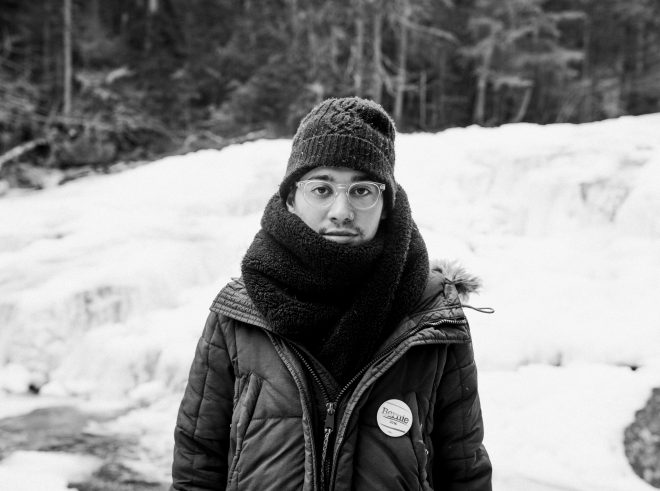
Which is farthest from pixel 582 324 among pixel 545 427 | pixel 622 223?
pixel 622 223

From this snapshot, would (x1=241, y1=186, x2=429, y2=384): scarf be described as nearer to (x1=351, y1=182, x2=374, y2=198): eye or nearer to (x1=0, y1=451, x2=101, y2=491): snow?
(x1=351, y1=182, x2=374, y2=198): eye

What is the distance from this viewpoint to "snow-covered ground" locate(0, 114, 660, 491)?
11.5 ft

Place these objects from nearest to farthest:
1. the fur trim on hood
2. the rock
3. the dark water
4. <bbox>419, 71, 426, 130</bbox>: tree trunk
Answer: the fur trim on hood
the rock
the dark water
<bbox>419, 71, 426, 130</bbox>: tree trunk

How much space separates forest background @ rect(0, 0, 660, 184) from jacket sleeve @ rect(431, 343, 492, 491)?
11.1 meters

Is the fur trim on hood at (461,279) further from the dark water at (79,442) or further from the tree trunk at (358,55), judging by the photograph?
the tree trunk at (358,55)

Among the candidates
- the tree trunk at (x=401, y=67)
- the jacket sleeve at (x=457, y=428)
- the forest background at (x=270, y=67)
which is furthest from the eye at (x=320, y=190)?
the tree trunk at (x=401, y=67)

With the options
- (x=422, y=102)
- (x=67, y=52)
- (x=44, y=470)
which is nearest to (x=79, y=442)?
(x=44, y=470)

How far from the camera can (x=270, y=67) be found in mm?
14203

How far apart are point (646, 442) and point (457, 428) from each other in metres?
2.50

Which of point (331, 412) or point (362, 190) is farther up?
point (362, 190)

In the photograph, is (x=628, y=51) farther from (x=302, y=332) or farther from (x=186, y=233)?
(x=302, y=332)

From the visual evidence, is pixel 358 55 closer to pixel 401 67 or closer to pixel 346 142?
pixel 401 67

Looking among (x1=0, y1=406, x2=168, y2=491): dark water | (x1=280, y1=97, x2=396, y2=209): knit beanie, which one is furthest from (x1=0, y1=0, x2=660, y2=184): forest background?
(x1=280, y1=97, x2=396, y2=209): knit beanie

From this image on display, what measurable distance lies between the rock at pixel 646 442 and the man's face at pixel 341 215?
271cm
